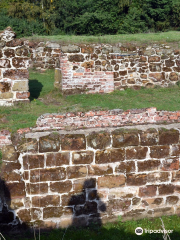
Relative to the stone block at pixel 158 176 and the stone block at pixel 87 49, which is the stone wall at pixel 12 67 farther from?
the stone block at pixel 158 176

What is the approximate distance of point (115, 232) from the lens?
441 cm

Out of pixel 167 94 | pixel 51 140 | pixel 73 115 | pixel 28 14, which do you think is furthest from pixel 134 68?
pixel 28 14

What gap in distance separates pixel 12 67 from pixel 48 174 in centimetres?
353

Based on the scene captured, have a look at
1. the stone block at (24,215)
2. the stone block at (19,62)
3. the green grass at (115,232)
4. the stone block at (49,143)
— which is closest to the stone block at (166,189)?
the green grass at (115,232)

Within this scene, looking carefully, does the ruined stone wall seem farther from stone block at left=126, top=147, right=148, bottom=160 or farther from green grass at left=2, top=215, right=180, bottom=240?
green grass at left=2, top=215, right=180, bottom=240

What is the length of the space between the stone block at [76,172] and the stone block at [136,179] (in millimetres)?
744

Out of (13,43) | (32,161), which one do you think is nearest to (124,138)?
(32,161)

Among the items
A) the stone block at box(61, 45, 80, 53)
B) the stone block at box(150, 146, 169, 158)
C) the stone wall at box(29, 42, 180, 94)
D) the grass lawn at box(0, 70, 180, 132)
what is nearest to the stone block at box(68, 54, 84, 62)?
the stone wall at box(29, 42, 180, 94)

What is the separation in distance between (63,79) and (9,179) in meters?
4.92

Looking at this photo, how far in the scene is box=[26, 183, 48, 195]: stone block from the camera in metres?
4.23

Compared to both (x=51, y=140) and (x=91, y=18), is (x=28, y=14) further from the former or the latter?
(x=51, y=140)

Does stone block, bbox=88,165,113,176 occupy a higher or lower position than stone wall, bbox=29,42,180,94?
lower

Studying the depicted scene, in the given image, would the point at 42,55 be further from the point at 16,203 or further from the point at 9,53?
the point at 16,203

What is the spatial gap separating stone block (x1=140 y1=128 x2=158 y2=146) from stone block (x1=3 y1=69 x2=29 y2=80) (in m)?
3.70
